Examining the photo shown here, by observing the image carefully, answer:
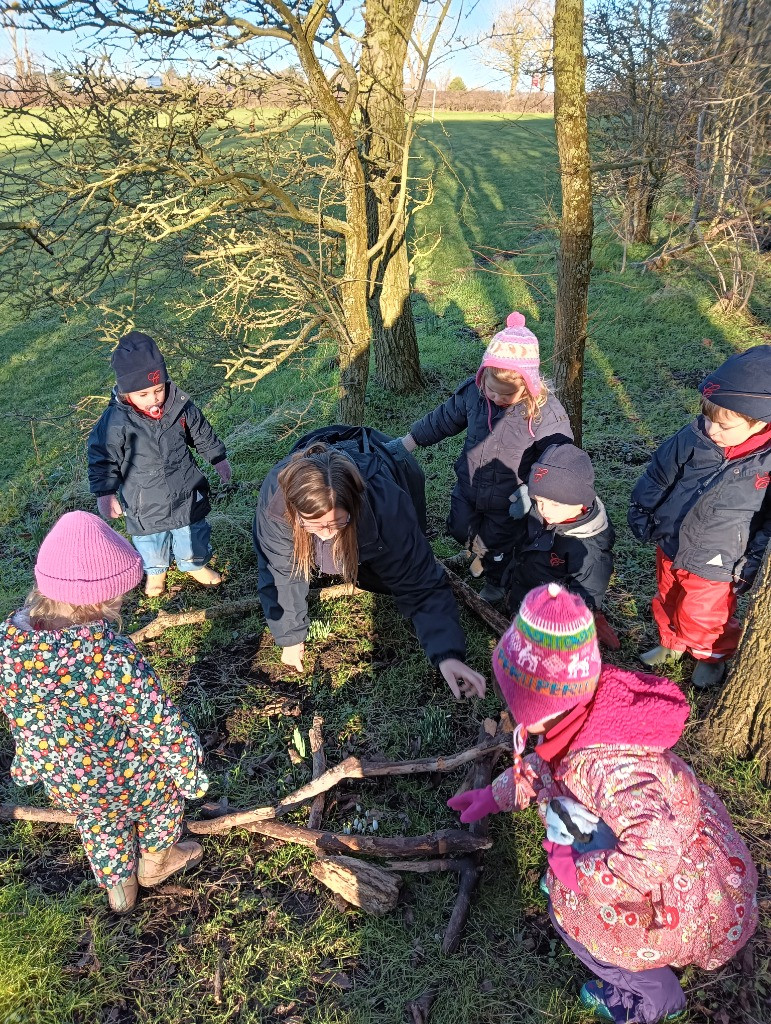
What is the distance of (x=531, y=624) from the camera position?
5.40 feet

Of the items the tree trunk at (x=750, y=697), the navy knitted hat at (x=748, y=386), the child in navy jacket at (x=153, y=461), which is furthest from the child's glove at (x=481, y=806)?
the child in navy jacket at (x=153, y=461)

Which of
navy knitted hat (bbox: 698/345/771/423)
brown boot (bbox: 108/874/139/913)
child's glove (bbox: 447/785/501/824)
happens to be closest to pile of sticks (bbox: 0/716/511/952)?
brown boot (bbox: 108/874/139/913)

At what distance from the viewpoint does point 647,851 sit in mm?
1602

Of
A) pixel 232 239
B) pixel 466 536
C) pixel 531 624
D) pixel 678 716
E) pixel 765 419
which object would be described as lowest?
pixel 466 536

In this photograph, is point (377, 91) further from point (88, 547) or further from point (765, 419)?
point (88, 547)

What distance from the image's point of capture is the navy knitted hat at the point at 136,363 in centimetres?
345

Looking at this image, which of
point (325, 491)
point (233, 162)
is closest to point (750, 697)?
point (325, 491)

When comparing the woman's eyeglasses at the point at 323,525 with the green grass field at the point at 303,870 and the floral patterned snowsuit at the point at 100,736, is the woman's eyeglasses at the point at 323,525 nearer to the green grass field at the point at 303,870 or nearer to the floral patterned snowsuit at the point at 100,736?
the floral patterned snowsuit at the point at 100,736

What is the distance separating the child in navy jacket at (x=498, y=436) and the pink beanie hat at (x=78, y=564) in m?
2.11

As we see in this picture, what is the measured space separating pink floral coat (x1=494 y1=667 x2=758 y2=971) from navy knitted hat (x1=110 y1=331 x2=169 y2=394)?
2.84 metres

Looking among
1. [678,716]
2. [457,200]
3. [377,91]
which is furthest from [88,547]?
[457,200]

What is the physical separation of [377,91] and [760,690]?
5429 mm

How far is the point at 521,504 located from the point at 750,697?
1.37m

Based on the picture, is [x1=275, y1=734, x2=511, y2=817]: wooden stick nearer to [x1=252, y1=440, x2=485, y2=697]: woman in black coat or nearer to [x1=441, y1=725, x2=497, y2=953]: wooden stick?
[x1=441, y1=725, x2=497, y2=953]: wooden stick
